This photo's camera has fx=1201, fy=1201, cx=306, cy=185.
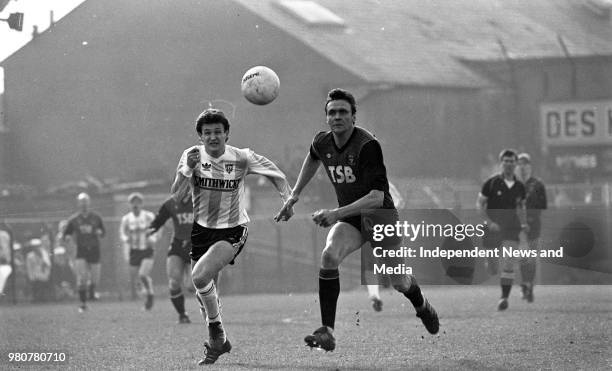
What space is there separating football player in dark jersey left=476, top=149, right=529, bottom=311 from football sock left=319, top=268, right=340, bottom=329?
546cm

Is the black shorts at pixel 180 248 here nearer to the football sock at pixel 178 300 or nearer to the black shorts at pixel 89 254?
Answer: the football sock at pixel 178 300

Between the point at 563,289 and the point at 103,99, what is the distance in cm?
779

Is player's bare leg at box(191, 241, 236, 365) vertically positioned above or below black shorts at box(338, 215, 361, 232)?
below

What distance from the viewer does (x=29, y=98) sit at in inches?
591

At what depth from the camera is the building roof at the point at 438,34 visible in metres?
17.6

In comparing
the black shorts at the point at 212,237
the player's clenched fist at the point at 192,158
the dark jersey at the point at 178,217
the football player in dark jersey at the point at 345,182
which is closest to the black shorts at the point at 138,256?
the dark jersey at the point at 178,217

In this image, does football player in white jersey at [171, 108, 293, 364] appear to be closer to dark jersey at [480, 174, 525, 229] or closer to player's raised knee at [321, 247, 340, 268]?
player's raised knee at [321, 247, 340, 268]

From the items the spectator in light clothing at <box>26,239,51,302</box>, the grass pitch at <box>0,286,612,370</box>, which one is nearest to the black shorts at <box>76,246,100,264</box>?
the grass pitch at <box>0,286,612,370</box>

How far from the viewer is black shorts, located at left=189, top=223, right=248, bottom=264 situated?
9156mm

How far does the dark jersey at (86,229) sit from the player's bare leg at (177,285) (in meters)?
5.01

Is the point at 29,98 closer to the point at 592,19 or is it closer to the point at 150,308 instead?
the point at 150,308

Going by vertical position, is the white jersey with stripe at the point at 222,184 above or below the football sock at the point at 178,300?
above

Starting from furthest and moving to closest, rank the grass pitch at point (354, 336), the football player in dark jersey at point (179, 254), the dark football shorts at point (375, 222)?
the football player in dark jersey at point (179, 254)
the dark football shorts at point (375, 222)
the grass pitch at point (354, 336)

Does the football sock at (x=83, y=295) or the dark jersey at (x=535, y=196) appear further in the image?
the football sock at (x=83, y=295)
